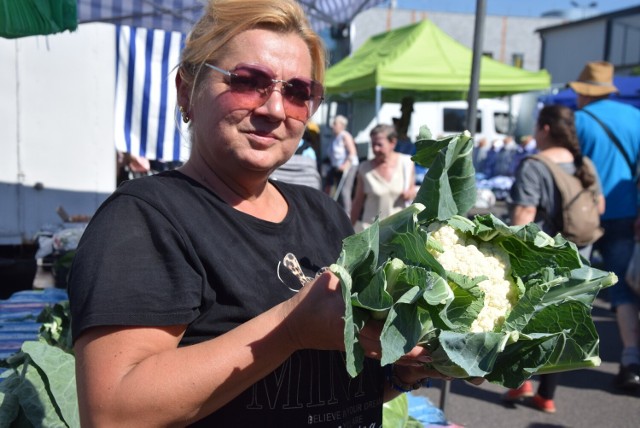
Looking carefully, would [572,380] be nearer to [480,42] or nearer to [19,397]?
[480,42]

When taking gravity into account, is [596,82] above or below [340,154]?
above

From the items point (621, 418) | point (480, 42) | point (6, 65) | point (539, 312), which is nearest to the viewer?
point (539, 312)

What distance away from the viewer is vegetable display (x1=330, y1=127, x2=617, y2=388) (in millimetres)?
1153

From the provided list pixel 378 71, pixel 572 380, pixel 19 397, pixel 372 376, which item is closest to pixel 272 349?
pixel 372 376

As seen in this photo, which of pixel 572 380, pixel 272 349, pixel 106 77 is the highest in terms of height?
pixel 106 77

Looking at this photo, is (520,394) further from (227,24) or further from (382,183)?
(227,24)

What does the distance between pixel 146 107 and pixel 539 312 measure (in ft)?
16.5

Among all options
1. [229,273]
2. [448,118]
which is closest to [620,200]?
[229,273]

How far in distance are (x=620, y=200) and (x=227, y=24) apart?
12.8 ft

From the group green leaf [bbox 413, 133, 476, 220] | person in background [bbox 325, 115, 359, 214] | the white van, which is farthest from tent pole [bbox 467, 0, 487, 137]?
the white van

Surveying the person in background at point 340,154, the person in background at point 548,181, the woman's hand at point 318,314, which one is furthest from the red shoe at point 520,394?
the person in background at point 340,154

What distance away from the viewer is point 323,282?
1.10m

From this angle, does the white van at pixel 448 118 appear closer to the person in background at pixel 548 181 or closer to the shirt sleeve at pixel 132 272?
the person in background at pixel 548 181

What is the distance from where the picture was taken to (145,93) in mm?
5832
